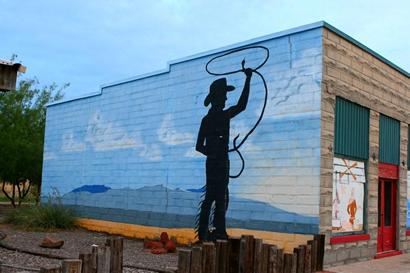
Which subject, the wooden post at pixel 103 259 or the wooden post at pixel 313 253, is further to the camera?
the wooden post at pixel 313 253

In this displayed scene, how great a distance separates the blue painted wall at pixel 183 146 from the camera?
1316cm

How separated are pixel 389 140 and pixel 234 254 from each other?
10023mm

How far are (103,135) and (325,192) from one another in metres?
9.69

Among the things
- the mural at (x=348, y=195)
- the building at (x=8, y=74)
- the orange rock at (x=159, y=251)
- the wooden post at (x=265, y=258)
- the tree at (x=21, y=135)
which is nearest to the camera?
the building at (x=8, y=74)

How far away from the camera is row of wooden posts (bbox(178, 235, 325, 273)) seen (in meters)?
6.84

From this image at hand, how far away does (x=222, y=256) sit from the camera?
24.4 feet

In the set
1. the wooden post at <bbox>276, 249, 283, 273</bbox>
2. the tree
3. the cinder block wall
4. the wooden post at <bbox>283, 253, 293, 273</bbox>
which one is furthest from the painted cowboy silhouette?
the tree

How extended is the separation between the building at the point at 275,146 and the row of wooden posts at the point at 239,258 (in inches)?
178

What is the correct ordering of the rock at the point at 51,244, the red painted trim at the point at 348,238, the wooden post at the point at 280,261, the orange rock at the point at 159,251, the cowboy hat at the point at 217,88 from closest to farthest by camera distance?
the wooden post at the point at 280,261
the red painted trim at the point at 348,238
the rock at the point at 51,244
the orange rock at the point at 159,251
the cowboy hat at the point at 217,88

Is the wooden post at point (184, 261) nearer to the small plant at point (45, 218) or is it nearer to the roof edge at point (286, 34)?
the roof edge at point (286, 34)

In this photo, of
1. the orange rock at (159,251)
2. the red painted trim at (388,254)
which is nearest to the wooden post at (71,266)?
the orange rock at (159,251)

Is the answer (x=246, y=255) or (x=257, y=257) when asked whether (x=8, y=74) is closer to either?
(x=246, y=255)

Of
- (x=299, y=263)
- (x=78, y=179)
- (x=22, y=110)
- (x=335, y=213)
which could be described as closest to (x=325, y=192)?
(x=335, y=213)

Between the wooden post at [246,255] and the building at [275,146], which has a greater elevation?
the building at [275,146]
